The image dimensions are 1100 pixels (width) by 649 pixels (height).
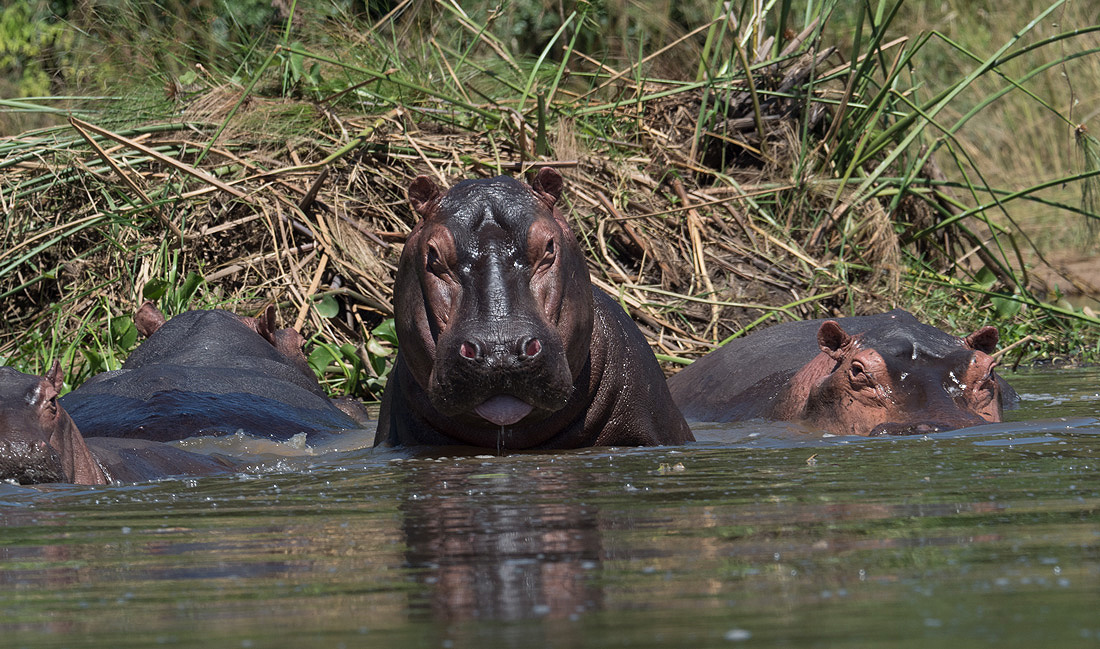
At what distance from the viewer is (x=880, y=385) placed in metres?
5.28

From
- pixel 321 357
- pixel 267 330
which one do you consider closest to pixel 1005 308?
pixel 321 357

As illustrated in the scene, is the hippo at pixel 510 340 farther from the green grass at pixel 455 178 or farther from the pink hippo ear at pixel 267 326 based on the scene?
the green grass at pixel 455 178

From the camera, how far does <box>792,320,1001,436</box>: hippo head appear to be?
5172 mm

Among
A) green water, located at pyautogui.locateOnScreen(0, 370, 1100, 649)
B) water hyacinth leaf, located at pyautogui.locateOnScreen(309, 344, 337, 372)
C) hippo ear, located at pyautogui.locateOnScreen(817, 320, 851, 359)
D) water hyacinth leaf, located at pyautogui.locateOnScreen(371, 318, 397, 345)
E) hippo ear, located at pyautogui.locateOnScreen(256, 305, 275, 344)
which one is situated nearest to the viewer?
green water, located at pyautogui.locateOnScreen(0, 370, 1100, 649)

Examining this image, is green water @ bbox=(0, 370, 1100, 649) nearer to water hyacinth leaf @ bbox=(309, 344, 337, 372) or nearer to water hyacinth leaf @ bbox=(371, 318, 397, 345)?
water hyacinth leaf @ bbox=(371, 318, 397, 345)

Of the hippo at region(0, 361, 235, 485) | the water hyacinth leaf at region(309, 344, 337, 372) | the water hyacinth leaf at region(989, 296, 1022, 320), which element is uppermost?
the water hyacinth leaf at region(989, 296, 1022, 320)

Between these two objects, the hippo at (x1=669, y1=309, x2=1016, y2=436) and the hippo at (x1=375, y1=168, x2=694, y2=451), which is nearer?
the hippo at (x1=375, y1=168, x2=694, y2=451)

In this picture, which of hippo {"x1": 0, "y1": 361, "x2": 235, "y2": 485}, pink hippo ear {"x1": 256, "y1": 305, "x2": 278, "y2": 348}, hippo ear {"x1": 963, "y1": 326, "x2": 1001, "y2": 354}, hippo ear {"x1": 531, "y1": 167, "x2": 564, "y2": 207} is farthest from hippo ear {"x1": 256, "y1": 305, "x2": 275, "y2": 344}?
hippo ear {"x1": 963, "y1": 326, "x2": 1001, "y2": 354}

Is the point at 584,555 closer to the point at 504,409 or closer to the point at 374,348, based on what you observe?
the point at 504,409

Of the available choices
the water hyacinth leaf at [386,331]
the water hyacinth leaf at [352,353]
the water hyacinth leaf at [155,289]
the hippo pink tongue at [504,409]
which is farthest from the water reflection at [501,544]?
the water hyacinth leaf at [155,289]

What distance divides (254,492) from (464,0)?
6661mm

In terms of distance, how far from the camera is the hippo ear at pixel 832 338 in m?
5.56

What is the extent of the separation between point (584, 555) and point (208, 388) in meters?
3.57

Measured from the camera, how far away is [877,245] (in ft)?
27.8
